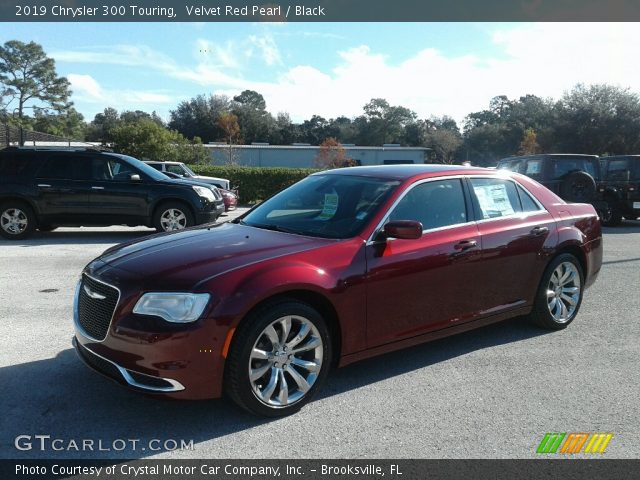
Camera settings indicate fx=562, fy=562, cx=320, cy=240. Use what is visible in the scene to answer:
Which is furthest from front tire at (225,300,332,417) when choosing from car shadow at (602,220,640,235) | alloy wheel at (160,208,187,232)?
car shadow at (602,220,640,235)

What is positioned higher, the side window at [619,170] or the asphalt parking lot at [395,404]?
the side window at [619,170]

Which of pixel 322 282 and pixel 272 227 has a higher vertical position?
pixel 272 227

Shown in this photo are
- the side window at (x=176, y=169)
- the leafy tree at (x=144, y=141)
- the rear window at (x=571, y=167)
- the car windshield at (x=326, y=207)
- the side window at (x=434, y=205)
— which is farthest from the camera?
the leafy tree at (x=144, y=141)

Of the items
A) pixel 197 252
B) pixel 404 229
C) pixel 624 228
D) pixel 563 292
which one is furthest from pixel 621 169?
pixel 197 252

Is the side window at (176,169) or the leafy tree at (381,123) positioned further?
the leafy tree at (381,123)

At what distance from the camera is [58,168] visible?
1105 cm

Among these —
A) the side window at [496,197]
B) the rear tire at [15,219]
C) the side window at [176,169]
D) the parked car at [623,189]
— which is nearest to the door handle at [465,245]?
the side window at [496,197]

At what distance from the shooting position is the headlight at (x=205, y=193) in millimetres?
11562

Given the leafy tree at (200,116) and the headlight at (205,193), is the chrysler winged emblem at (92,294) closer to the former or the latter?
the headlight at (205,193)

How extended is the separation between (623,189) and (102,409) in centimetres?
1570

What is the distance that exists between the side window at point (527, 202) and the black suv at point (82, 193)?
7384 millimetres

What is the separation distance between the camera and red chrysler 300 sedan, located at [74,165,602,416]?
337 centimetres

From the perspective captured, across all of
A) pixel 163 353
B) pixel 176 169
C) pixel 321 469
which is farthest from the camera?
pixel 176 169

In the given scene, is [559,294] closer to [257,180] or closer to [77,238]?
[77,238]
